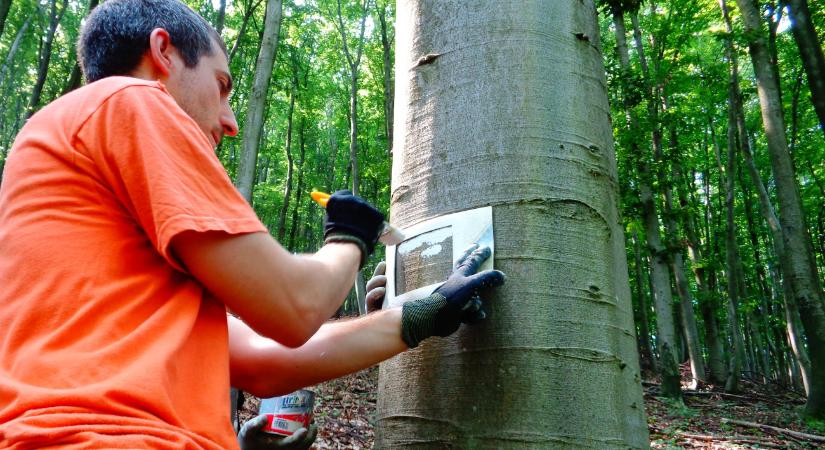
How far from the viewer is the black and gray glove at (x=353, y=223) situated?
144cm

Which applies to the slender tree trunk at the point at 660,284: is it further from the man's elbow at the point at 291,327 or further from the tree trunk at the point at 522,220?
the man's elbow at the point at 291,327

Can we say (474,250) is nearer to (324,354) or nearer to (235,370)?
(324,354)

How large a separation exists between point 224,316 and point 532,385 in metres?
0.74

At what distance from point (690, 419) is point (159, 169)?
9.33 metres

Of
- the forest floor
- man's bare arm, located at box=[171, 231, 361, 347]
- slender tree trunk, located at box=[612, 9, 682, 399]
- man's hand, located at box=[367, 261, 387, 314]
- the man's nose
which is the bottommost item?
the forest floor

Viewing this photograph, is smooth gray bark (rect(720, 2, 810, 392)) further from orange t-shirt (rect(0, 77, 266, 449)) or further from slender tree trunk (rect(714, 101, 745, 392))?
orange t-shirt (rect(0, 77, 266, 449))

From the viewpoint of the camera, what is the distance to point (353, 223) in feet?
4.79

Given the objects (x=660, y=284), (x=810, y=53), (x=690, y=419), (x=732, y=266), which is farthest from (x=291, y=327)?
(x=732, y=266)

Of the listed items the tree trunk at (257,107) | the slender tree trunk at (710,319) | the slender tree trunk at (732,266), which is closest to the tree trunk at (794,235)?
the slender tree trunk at (732,266)

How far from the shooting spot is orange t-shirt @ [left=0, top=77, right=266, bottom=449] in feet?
3.03

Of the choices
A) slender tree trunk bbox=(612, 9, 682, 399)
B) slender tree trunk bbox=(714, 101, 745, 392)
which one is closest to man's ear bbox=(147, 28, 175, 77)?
slender tree trunk bbox=(612, 9, 682, 399)

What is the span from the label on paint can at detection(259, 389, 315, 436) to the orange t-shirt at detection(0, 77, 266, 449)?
0.96 metres

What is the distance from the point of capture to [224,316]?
1186 mm

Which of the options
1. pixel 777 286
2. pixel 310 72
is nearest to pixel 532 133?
pixel 310 72
